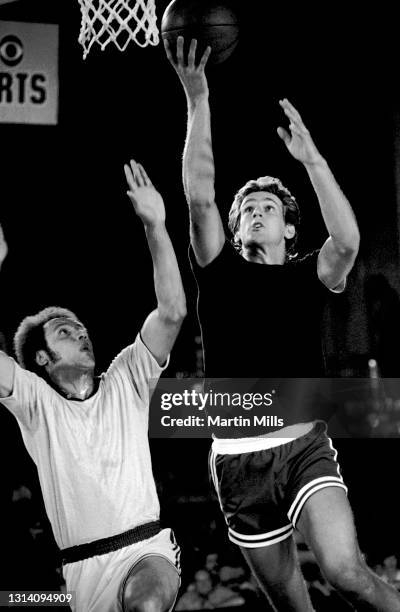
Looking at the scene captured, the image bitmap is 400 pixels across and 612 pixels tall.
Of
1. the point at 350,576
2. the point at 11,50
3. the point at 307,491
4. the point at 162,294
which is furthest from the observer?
the point at 11,50

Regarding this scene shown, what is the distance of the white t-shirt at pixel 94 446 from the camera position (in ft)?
11.6

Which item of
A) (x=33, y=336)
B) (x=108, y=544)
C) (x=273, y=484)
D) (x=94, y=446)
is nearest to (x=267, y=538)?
(x=273, y=484)

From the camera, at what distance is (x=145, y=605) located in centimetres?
332

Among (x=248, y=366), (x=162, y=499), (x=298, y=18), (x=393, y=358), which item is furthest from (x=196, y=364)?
(x=298, y=18)

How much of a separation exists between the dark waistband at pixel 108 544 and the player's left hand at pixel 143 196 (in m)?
1.22

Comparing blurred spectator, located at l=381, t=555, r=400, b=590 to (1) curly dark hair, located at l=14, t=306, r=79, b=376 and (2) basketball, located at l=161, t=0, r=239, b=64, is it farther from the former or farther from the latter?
(2) basketball, located at l=161, t=0, r=239, b=64

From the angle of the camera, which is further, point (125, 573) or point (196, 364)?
point (196, 364)

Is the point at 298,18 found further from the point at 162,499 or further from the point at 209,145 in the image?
the point at 162,499

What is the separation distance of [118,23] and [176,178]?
73 centimetres

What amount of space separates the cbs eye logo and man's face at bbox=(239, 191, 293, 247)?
3.77 ft

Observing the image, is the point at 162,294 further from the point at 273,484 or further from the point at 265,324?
the point at 273,484

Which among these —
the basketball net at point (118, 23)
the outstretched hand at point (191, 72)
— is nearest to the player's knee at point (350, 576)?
the outstretched hand at point (191, 72)

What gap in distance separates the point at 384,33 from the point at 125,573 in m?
2.51

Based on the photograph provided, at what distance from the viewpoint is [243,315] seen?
361 centimetres
